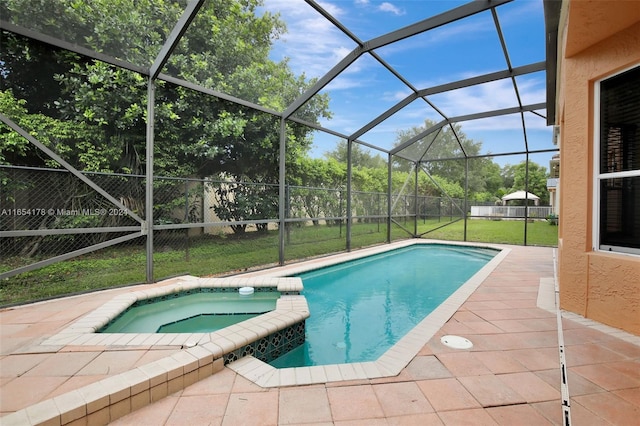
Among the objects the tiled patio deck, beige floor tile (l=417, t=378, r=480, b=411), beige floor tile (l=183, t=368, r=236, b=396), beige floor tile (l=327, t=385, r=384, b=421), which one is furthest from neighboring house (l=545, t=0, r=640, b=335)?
beige floor tile (l=183, t=368, r=236, b=396)

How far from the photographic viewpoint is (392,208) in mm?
10562

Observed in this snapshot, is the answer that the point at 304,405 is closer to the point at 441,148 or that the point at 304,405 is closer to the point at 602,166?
the point at 602,166

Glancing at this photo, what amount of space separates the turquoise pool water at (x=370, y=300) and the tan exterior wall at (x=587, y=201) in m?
1.90

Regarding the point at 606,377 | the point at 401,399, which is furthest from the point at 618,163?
the point at 401,399

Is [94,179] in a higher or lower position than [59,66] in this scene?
lower

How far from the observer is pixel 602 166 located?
3.10 metres

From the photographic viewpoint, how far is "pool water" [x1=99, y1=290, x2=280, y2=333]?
354 cm

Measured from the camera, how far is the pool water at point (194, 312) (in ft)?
11.6

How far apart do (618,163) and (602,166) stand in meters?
0.13

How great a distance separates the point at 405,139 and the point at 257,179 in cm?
542

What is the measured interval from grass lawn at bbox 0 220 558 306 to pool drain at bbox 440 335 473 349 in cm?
405

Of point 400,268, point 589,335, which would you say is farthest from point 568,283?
point 400,268

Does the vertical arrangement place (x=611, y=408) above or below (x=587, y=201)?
below

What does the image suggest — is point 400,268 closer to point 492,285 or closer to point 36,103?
point 492,285
